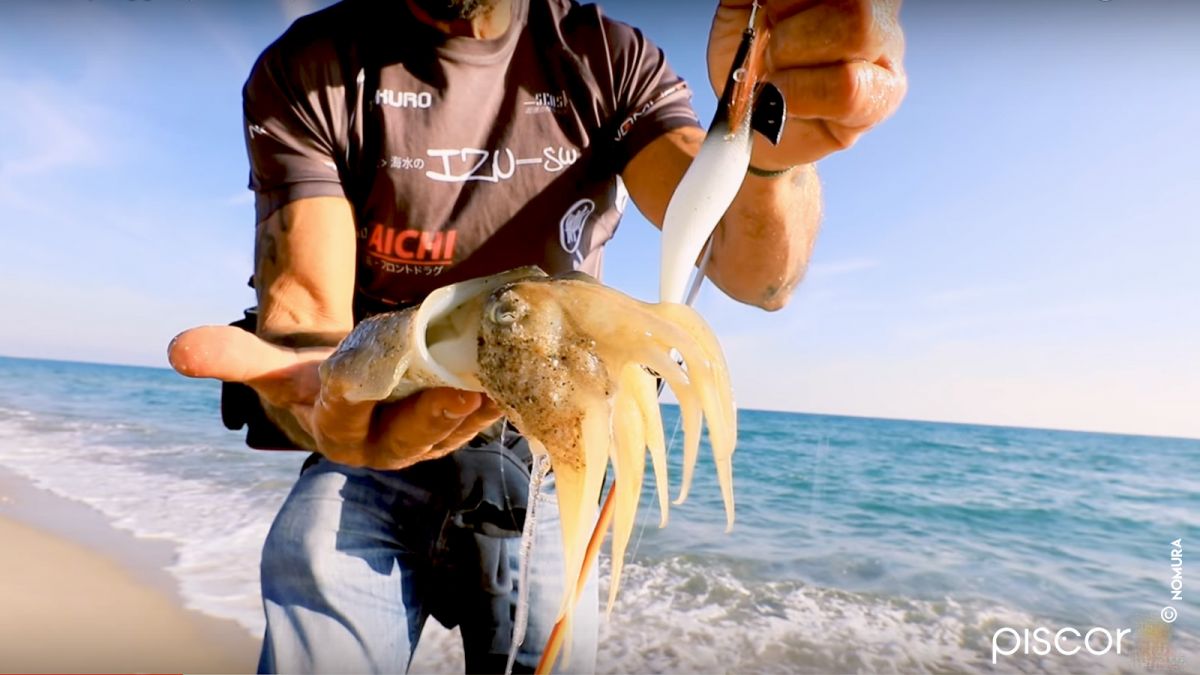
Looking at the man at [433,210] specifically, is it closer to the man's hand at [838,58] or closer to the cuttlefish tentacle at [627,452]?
the man's hand at [838,58]

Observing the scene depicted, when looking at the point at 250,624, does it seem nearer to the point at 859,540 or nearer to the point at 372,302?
the point at 372,302

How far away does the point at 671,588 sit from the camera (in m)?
6.49

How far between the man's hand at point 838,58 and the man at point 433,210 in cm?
39

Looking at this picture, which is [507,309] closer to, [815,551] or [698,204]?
[698,204]

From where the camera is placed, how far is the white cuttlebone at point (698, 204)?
48.5 inches

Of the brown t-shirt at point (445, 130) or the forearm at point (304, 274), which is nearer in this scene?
the forearm at point (304, 274)

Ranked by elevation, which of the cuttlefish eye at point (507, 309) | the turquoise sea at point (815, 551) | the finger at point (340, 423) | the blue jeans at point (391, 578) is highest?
the cuttlefish eye at point (507, 309)

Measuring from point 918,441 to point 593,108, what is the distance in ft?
91.1

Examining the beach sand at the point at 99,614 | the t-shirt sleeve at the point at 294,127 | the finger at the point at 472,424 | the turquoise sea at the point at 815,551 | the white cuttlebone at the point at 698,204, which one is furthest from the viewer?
the turquoise sea at the point at 815,551

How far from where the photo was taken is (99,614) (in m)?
5.12

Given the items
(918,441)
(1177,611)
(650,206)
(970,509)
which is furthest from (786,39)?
(918,441)

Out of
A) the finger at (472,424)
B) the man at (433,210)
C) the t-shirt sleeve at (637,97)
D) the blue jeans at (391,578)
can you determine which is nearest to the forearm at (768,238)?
the man at (433,210)

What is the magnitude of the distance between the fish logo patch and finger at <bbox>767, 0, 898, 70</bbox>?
113 cm

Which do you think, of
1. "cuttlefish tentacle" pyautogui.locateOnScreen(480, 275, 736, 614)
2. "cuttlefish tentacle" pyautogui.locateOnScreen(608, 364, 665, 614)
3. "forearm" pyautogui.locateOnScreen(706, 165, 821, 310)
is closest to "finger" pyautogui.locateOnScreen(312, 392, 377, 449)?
"cuttlefish tentacle" pyautogui.locateOnScreen(480, 275, 736, 614)
